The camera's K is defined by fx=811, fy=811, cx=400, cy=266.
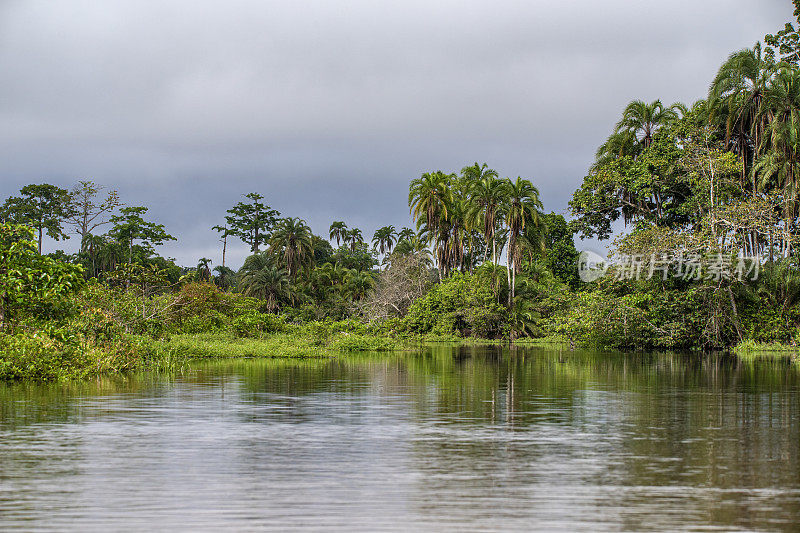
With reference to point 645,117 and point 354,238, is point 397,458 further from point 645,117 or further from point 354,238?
point 354,238

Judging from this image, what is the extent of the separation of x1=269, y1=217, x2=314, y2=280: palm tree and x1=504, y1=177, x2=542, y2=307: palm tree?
86.5 feet

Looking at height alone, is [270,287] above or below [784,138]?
below

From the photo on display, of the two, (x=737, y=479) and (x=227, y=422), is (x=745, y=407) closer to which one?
(x=737, y=479)

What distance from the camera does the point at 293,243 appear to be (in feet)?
265

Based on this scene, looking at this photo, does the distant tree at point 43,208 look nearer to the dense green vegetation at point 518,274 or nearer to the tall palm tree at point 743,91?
the dense green vegetation at point 518,274

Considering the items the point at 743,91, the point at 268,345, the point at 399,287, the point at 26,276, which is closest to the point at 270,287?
the point at 399,287

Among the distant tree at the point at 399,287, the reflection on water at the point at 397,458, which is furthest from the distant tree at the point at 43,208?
the reflection on water at the point at 397,458

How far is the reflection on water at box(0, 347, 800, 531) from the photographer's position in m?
6.39

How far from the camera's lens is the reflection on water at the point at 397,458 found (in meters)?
6.39

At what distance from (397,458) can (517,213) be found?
5170 centimetres

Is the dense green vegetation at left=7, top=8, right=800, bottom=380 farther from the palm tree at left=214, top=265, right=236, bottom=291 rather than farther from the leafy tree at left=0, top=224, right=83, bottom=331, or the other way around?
the palm tree at left=214, top=265, right=236, bottom=291

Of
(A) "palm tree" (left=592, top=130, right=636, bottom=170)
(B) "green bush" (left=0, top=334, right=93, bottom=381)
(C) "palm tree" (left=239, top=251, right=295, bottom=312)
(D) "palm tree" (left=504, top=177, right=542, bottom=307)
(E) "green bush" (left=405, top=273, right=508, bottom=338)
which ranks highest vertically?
(A) "palm tree" (left=592, top=130, right=636, bottom=170)

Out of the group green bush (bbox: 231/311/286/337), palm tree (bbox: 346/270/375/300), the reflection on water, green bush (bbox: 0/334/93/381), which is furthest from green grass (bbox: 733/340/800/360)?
palm tree (bbox: 346/270/375/300)

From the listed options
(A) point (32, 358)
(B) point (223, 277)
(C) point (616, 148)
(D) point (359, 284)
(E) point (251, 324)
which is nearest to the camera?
(A) point (32, 358)
